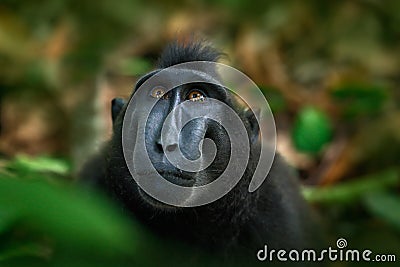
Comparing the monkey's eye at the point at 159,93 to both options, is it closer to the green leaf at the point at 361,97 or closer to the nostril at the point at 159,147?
the nostril at the point at 159,147

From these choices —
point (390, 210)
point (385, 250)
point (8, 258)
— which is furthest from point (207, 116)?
point (390, 210)

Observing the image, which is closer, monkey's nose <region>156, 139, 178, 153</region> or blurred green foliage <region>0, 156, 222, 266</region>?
blurred green foliage <region>0, 156, 222, 266</region>

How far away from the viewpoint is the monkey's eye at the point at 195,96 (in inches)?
81.6

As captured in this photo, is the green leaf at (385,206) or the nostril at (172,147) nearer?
the nostril at (172,147)

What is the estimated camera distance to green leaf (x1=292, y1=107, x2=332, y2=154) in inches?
159

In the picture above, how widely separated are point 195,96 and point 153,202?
1.20 ft

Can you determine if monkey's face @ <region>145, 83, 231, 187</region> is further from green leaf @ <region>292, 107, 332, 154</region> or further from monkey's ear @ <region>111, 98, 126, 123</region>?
green leaf @ <region>292, 107, 332, 154</region>

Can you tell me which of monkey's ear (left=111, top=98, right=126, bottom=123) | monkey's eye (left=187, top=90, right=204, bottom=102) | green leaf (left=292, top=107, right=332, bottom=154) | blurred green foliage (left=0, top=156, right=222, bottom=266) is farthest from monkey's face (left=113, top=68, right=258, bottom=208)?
green leaf (left=292, top=107, right=332, bottom=154)

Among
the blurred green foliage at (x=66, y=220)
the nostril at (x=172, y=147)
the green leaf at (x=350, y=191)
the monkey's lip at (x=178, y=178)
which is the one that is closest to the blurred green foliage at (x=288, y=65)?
the green leaf at (x=350, y=191)

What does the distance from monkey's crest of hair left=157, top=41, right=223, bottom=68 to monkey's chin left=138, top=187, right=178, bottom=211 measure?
454 millimetres

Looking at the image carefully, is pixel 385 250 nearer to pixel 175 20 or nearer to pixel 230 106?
pixel 230 106

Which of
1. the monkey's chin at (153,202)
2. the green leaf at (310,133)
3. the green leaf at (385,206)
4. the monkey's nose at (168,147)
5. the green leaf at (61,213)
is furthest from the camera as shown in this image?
the green leaf at (310,133)

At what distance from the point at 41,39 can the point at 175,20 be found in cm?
147

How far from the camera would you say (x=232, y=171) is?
2244 millimetres
